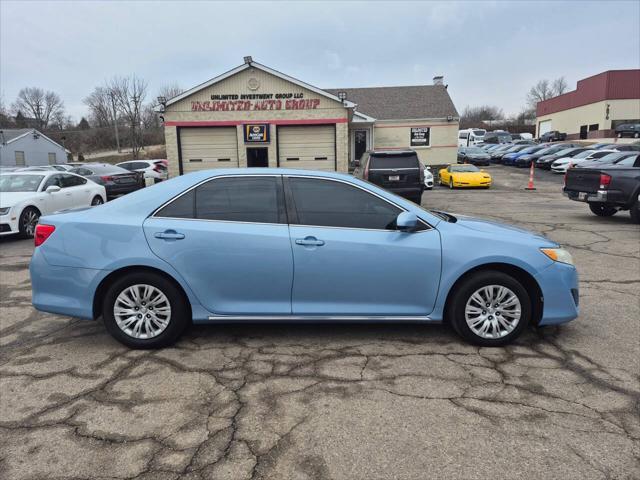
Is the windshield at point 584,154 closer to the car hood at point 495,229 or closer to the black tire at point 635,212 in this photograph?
the black tire at point 635,212

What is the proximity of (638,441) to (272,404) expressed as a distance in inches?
89.2

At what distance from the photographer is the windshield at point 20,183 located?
10.5m

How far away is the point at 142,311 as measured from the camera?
13.2ft

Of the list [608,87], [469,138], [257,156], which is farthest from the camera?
[469,138]

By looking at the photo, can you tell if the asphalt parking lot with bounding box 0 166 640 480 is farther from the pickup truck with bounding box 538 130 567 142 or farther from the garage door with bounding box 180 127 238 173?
the pickup truck with bounding box 538 130 567 142

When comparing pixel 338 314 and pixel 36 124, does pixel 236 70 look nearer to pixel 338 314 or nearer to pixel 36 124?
pixel 338 314

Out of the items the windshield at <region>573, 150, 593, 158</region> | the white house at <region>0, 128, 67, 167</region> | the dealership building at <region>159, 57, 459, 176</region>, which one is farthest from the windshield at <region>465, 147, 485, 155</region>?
the white house at <region>0, 128, 67, 167</region>

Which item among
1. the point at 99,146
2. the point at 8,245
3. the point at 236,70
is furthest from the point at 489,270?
the point at 99,146

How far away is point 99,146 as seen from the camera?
7656 cm

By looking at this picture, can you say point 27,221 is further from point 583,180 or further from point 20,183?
point 583,180

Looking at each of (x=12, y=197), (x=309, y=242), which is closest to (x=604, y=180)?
(x=309, y=242)

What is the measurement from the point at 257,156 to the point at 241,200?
63.8ft

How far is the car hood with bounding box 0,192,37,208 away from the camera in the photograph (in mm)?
9680

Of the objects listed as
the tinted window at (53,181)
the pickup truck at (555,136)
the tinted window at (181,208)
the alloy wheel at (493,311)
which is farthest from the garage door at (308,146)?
the pickup truck at (555,136)
